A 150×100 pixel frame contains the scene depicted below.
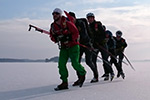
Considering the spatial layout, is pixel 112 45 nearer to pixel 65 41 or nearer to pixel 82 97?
pixel 65 41

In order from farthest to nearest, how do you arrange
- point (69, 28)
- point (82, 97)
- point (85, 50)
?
point (85, 50)
point (69, 28)
point (82, 97)

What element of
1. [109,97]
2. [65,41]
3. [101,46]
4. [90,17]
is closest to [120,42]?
[101,46]

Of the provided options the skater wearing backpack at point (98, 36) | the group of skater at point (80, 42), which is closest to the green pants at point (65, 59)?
the group of skater at point (80, 42)

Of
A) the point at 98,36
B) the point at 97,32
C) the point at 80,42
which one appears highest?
the point at 97,32

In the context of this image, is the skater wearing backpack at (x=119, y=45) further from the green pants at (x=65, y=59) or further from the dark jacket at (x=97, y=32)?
the green pants at (x=65, y=59)

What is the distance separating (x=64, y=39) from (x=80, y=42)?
45.5 inches

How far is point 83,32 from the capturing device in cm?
561

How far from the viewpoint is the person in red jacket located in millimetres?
4555

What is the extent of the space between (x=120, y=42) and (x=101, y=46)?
4.07ft

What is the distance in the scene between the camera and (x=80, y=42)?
5.82 meters

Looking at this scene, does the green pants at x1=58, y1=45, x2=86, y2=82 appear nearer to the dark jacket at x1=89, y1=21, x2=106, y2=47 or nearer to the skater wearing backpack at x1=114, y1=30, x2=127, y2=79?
the dark jacket at x1=89, y1=21, x2=106, y2=47

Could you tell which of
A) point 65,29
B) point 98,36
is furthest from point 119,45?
point 65,29

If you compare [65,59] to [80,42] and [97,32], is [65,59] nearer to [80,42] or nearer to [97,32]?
[80,42]

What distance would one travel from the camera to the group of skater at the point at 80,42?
182 inches
